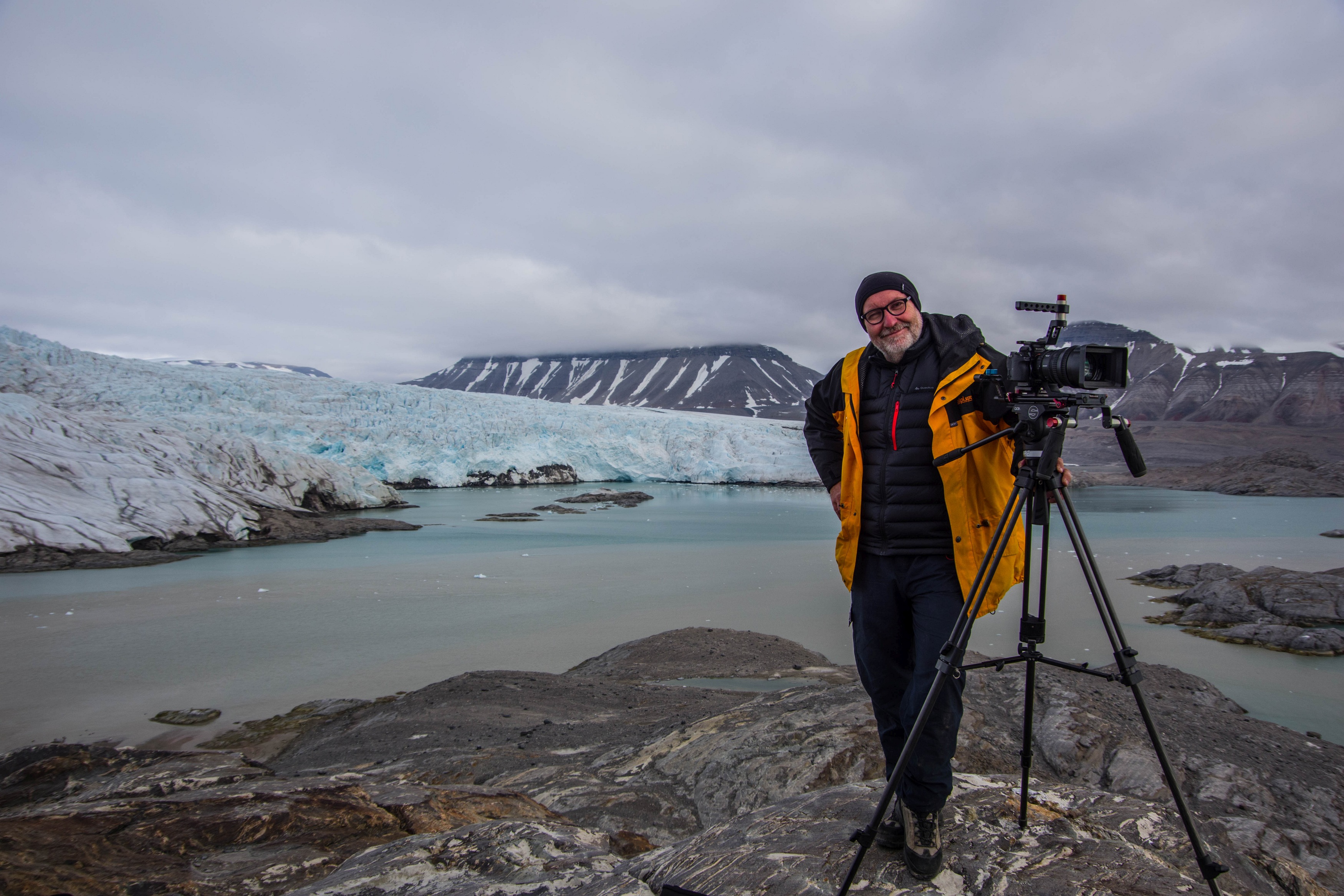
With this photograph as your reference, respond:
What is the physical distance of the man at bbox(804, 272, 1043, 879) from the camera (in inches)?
69.3

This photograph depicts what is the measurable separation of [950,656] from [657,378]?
114 metres

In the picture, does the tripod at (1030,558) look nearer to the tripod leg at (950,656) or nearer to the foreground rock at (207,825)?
the tripod leg at (950,656)

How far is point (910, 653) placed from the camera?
6.40 feet

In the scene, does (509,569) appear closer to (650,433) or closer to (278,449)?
(278,449)

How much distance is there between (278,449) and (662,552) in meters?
10.5

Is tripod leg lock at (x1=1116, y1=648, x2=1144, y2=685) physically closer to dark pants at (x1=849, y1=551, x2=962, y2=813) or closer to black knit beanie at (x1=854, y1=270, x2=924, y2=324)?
dark pants at (x1=849, y1=551, x2=962, y2=813)

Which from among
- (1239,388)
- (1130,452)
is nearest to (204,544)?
(1130,452)

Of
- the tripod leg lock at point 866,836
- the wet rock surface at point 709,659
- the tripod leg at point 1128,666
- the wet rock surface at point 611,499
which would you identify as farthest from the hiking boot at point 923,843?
the wet rock surface at point 611,499

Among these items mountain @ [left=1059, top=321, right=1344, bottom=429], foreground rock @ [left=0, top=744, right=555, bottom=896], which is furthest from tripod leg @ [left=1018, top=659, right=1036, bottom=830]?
mountain @ [left=1059, top=321, right=1344, bottom=429]

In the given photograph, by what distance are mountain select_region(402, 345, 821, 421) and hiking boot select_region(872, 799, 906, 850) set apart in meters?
81.8

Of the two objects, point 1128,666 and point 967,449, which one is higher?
point 967,449

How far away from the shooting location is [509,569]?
1179 cm

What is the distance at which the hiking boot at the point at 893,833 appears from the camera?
1.72 meters

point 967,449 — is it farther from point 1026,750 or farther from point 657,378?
point 657,378
